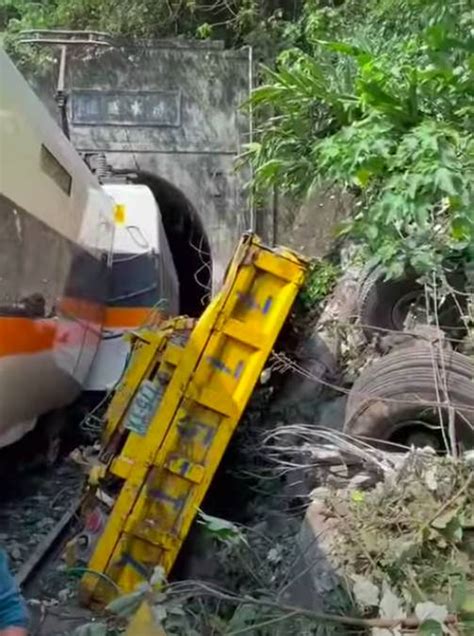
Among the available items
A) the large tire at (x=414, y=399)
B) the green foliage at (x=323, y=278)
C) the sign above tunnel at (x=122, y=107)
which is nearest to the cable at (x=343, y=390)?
the large tire at (x=414, y=399)

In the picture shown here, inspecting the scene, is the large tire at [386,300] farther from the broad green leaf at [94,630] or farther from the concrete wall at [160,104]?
the concrete wall at [160,104]

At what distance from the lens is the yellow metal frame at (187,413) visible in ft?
17.1

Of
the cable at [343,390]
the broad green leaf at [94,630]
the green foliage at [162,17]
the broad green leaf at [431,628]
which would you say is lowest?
the broad green leaf at [94,630]

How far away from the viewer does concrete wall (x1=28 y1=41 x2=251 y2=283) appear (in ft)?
44.1

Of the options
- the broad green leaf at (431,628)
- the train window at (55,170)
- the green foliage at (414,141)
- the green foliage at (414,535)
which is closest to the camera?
the broad green leaf at (431,628)

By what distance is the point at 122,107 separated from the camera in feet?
44.4

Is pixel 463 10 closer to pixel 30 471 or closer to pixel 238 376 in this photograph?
pixel 238 376

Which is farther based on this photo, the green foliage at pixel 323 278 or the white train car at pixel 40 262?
the green foliage at pixel 323 278

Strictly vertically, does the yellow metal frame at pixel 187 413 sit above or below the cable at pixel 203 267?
below

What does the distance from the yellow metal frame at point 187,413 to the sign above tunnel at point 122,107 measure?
822 centimetres

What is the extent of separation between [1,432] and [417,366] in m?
2.36

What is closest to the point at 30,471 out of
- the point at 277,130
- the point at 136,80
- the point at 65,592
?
the point at 65,592

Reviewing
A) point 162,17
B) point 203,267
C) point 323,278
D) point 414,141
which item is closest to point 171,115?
point 162,17

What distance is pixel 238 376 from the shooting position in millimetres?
5562
